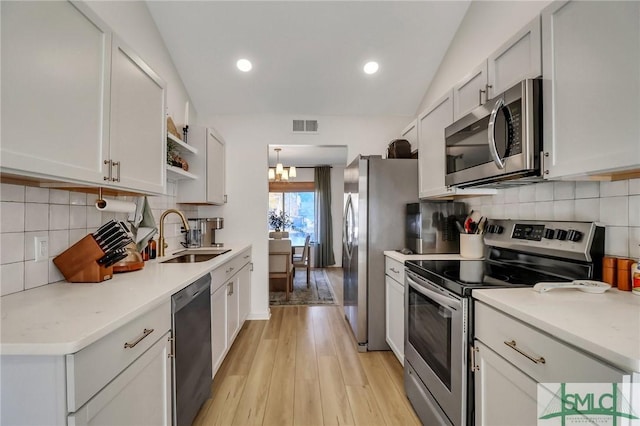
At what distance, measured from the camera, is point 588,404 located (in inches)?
30.6

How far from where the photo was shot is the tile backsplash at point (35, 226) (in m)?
1.21

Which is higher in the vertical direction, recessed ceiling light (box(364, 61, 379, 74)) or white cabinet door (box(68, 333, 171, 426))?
recessed ceiling light (box(364, 61, 379, 74))

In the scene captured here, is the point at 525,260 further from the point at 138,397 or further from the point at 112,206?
the point at 112,206

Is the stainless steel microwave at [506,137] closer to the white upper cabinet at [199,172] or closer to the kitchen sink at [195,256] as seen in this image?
the kitchen sink at [195,256]

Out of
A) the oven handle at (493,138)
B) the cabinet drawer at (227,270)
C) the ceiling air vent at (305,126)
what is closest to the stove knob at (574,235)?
the oven handle at (493,138)

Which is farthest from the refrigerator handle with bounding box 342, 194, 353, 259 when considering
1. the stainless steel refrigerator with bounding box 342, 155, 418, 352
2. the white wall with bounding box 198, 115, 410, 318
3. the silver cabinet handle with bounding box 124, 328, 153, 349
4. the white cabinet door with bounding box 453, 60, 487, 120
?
the silver cabinet handle with bounding box 124, 328, 153, 349

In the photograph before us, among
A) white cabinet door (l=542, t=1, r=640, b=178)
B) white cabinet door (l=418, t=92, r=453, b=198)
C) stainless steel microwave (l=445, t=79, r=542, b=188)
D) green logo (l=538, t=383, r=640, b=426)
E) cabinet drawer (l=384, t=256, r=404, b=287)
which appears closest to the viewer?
green logo (l=538, t=383, r=640, b=426)

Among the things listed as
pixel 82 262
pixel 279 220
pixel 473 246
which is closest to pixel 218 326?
pixel 82 262

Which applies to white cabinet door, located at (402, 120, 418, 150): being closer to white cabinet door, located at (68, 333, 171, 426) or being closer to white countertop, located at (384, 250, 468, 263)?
white countertop, located at (384, 250, 468, 263)

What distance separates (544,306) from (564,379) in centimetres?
25

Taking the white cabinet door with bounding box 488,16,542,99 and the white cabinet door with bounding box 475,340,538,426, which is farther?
the white cabinet door with bounding box 488,16,542,99

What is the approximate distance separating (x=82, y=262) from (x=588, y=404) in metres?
1.99

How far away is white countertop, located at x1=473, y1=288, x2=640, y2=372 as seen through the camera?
2.40 feet

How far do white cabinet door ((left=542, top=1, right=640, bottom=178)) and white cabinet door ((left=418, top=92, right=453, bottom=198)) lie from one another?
0.86 metres
